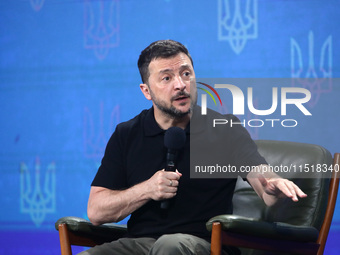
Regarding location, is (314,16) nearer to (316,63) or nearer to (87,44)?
(316,63)

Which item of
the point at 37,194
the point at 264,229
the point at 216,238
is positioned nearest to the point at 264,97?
the point at 264,229

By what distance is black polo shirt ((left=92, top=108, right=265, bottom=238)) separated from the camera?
1.84 m

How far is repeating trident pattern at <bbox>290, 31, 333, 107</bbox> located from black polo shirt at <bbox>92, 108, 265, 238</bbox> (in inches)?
36.3

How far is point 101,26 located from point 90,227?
1.49 m

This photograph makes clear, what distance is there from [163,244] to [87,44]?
181 cm

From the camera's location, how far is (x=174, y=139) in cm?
176

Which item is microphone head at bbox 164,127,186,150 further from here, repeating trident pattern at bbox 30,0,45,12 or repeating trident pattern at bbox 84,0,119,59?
repeating trident pattern at bbox 30,0,45,12

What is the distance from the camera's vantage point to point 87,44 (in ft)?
10.2

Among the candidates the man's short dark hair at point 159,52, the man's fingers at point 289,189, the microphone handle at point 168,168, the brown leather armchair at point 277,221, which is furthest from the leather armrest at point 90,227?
the man's fingers at point 289,189

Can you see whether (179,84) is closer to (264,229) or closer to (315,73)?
(264,229)

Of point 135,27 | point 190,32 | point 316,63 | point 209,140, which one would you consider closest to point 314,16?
point 316,63

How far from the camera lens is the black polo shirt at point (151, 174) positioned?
6.04ft

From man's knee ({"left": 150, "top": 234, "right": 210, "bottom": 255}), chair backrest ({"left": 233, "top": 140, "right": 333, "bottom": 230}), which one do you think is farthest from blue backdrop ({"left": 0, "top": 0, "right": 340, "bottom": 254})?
man's knee ({"left": 150, "top": 234, "right": 210, "bottom": 255})

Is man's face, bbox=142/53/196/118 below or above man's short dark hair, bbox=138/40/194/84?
below
